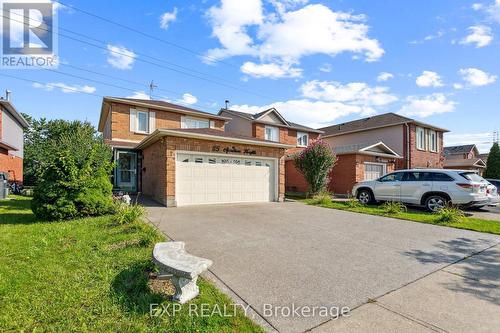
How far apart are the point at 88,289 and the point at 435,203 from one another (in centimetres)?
1211

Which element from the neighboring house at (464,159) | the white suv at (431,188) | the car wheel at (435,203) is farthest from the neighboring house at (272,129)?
the neighboring house at (464,159)

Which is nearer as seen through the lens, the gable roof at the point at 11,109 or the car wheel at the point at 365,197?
the car wheel at the point at 365,197

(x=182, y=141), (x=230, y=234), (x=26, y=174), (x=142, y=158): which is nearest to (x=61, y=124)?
(x=26, y=174)

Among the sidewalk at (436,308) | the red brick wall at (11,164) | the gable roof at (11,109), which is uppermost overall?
the gable roof at (11,109)

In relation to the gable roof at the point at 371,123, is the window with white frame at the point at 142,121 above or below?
below

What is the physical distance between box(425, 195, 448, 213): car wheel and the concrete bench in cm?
1075

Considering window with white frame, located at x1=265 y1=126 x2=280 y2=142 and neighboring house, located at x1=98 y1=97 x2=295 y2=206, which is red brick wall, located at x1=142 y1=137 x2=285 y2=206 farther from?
window with white frame, located at x1=265 y1=126 x2=280 y2=142

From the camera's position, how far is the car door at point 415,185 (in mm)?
11195

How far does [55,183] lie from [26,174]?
30.0 metres

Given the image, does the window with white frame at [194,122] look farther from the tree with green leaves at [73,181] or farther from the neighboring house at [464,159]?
the neighboring house at [464,159]

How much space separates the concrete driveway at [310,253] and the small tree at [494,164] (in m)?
30.1

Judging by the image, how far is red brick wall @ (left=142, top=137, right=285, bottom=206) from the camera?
1095 cm

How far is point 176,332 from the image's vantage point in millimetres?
2752

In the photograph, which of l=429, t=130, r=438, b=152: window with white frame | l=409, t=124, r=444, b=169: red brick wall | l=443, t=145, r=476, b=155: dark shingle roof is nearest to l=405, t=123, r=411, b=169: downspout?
l=409, t=124, r=444, b=169: red brick wall
